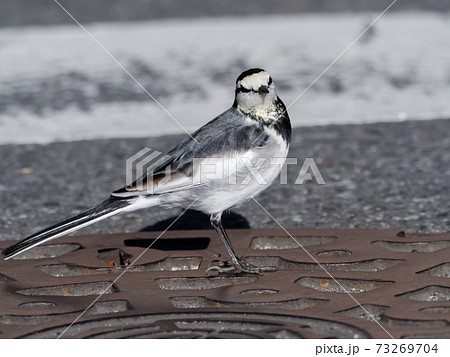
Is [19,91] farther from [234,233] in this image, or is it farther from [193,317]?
[193,317]

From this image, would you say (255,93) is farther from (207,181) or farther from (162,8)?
(162,8)

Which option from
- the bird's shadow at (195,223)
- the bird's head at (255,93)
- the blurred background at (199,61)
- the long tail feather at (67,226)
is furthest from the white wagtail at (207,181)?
the blurred background at (199,61)

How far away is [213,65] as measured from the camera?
8641mm

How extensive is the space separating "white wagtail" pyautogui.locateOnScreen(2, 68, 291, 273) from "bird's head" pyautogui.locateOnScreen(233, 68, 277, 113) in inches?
4.3

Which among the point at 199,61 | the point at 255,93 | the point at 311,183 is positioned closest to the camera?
the point at 255,93

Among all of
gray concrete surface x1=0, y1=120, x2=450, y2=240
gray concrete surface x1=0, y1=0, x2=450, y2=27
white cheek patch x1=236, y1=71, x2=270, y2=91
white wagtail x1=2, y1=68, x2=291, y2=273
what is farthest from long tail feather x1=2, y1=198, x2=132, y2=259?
gray concrete surface x1=0, y1=0, x2=450, y2=27

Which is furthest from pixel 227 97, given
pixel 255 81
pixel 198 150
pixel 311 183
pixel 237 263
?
pixel 237 263

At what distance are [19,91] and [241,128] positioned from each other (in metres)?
4.13

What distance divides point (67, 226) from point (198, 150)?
71 cm

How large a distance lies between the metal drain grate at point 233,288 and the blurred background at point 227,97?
0.52m

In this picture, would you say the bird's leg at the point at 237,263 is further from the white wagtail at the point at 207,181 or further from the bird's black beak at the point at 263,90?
the bird's black beak at the point at 263,90

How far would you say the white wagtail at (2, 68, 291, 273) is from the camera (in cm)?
414

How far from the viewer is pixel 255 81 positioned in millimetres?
4453

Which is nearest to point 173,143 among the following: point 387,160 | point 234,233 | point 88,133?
point 88,133
